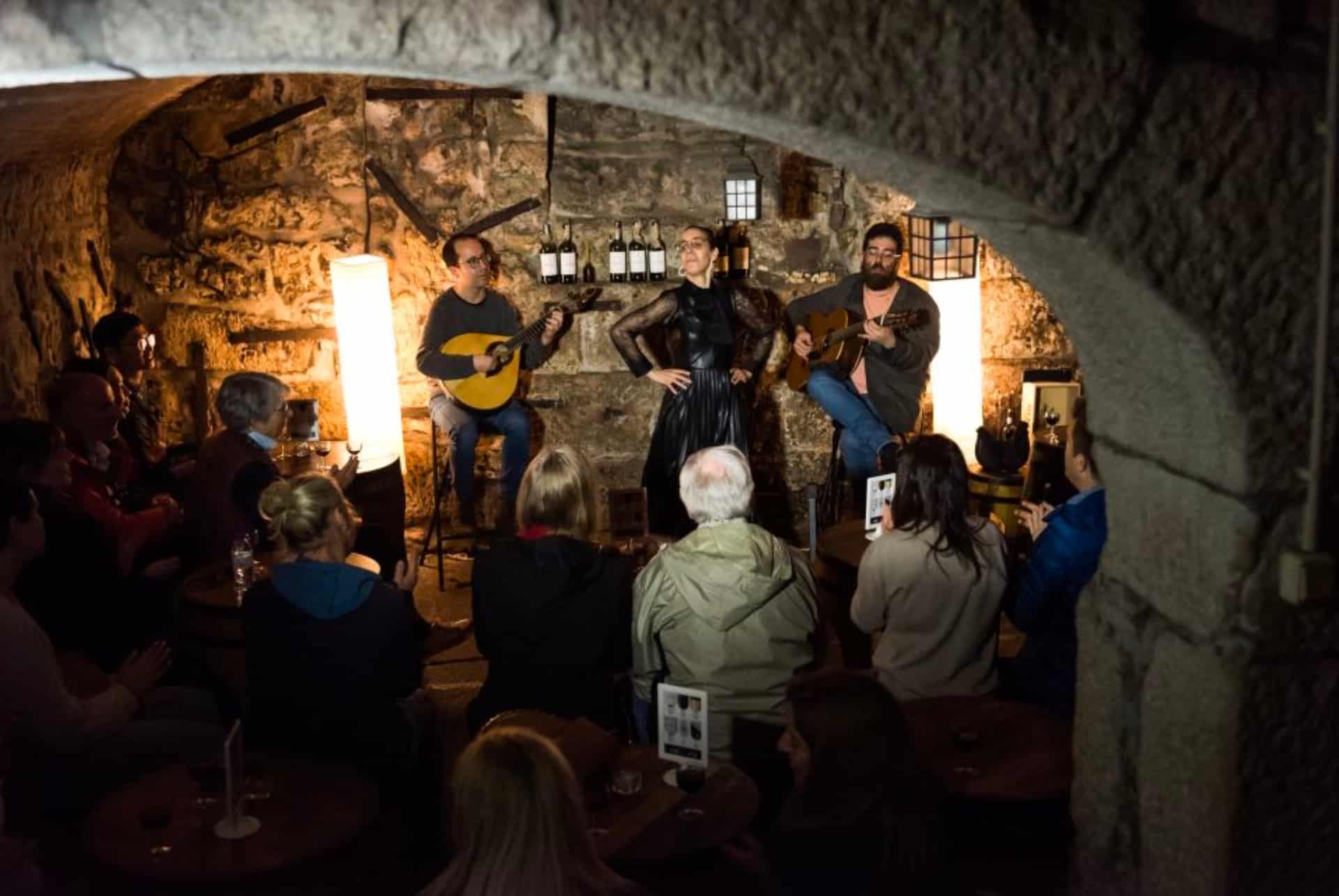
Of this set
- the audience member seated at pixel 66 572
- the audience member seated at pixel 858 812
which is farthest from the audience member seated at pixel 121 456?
the audience member seated at pixel 858 812

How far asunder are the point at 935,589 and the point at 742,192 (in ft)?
12.3

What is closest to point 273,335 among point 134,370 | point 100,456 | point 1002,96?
point 134,370

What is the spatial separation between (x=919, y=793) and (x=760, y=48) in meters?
1.52

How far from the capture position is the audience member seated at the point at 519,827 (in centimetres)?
267

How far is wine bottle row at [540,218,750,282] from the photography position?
24.1 ft

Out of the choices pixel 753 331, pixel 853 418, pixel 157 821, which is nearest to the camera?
pixel 157 821

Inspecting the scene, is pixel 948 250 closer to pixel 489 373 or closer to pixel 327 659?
pixel 489 373

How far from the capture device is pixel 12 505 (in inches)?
146

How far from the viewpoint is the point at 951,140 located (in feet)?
8.23

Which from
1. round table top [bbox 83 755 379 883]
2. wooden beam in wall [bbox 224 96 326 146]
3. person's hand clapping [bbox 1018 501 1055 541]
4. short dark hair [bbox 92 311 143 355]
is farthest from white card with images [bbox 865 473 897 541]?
wooden beam in wall [bbox 224 96 326 146]

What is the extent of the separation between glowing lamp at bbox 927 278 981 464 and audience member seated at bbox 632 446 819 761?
295cm

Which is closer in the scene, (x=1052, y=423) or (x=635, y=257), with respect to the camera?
(x=1052, y=423)

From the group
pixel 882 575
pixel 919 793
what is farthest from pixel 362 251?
pixel 919 793

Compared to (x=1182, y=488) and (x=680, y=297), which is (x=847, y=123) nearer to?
(x=1182, y=488)
